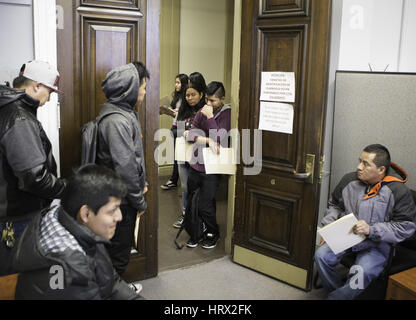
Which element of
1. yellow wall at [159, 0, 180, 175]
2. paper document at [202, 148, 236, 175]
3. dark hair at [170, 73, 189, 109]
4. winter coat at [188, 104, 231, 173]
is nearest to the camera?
paper document at [202, 148, 236, 175]

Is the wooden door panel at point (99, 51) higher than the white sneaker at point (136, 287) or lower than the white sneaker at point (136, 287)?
higher

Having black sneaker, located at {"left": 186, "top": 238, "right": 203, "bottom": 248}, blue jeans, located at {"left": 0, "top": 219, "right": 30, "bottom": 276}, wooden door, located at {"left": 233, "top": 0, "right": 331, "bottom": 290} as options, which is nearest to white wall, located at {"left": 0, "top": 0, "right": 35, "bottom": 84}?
blue jeans, located at {"left": 0, "top": 219, "right": 30, "bottom": 276}

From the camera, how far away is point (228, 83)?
5.77 meters

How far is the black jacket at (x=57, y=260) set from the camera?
1.33 metres

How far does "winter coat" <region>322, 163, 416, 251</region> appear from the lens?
2.34m

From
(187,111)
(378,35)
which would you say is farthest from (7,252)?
(378,35)

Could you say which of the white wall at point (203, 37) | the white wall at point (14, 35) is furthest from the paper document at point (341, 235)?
the white wall at point (203, 37)

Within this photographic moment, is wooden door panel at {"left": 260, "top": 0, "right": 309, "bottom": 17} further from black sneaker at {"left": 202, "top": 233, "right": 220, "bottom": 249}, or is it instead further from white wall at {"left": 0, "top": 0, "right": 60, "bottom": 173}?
black sneaker at {"left": 202, "top": 233, "right": 220, "bottom": 249}

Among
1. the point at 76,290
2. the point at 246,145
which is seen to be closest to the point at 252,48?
the point at 246,145

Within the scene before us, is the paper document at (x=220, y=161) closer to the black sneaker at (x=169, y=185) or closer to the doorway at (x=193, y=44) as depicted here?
the doorway at (x=193, y=44)

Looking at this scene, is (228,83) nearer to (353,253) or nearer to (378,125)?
(378,125)

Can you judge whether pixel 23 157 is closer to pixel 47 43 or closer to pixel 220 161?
pixel 47 43

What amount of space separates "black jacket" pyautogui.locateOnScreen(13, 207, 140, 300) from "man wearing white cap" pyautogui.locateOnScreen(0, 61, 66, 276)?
18.3 inches

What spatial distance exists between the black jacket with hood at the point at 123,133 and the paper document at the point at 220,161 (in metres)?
1.01
